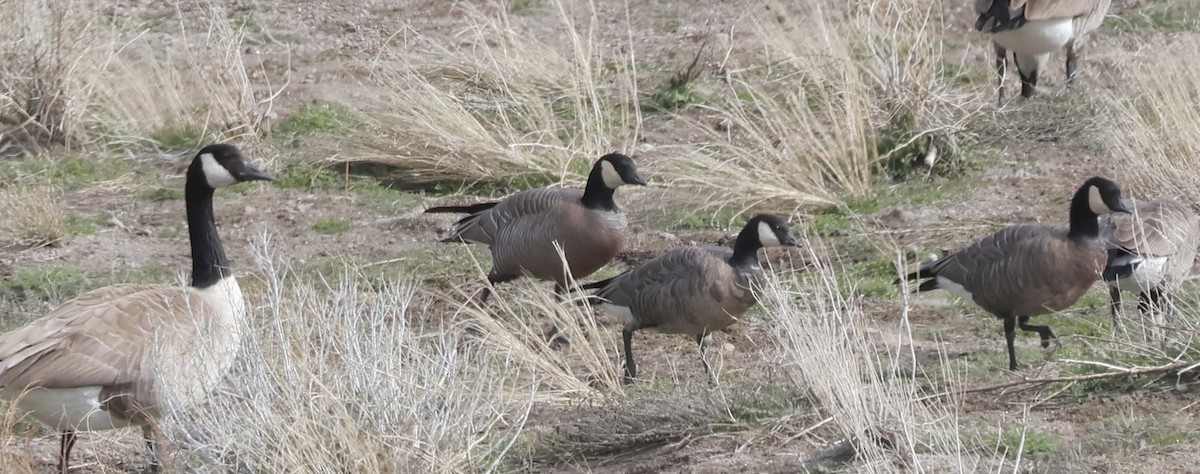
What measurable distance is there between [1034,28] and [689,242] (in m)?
3.36

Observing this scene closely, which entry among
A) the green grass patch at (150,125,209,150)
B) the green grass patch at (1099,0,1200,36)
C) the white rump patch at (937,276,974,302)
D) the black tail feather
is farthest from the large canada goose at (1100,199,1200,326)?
the green grass patch at (150,125,209,150)

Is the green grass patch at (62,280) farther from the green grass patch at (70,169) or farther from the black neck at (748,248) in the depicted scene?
the black neck at (748,248)

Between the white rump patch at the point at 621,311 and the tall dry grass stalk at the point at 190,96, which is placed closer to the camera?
the white rump patch at the point at 621,311

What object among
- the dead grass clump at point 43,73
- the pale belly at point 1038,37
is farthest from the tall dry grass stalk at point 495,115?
the pale belly at point 1038,37

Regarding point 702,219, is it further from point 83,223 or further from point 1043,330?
point 83,223

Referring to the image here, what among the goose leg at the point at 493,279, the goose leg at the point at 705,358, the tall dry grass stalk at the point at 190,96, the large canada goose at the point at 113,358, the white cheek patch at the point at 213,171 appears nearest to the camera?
the large canada goose at the point at 113,358

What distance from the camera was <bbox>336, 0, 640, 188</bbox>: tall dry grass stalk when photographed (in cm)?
1113

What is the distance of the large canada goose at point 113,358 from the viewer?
635cm

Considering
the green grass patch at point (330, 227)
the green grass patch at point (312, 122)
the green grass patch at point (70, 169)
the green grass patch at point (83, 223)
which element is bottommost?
the green grass patch at point (70, 169)

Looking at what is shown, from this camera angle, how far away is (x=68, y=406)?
6531 mm

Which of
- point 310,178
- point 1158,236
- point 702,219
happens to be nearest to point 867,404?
point 1158,236

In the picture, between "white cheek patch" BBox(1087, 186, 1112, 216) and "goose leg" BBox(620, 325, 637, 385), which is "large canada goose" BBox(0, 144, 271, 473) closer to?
"goose leg" BBox(620, 325, 637, 385)

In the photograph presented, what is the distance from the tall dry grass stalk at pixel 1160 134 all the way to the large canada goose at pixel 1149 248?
44.8 inches

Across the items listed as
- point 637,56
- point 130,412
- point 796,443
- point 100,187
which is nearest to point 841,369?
point 796,443
